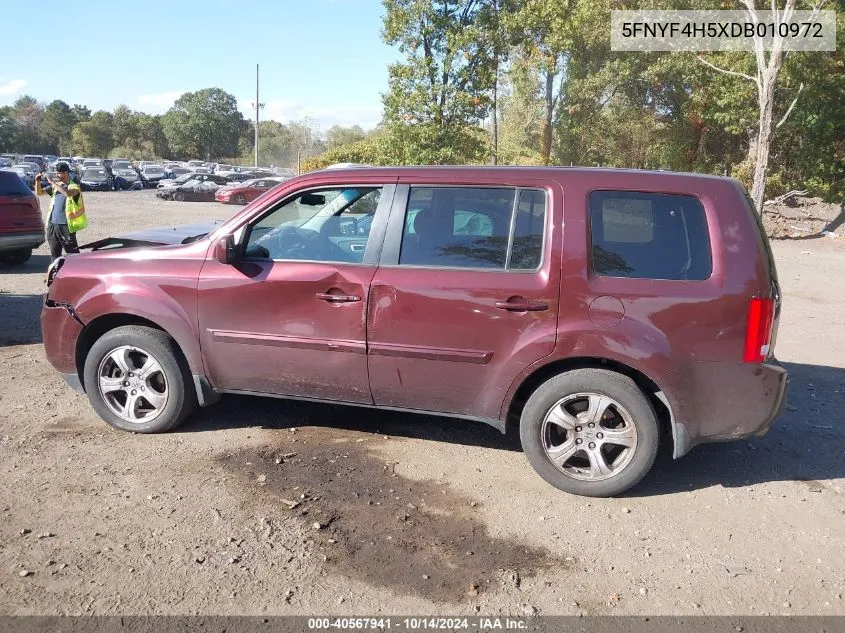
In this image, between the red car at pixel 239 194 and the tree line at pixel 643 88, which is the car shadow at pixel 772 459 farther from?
the red car at pixel 239 194

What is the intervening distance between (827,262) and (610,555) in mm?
15258

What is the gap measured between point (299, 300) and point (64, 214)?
7508mm

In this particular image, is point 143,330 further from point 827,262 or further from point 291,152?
point 291,152

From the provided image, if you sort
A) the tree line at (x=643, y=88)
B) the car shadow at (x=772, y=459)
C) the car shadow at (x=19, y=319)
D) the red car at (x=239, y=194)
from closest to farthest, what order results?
the car shadow at (x=772, y=459)
the car shadow at (x=19, y=319)
the tree line at (x=643, y=88)
the red car at (x=239, y=194)

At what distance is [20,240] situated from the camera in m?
11.5

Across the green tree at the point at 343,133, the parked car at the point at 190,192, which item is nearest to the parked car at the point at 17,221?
the parked car at the point at 190,192

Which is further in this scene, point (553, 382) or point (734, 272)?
point (553, 382)

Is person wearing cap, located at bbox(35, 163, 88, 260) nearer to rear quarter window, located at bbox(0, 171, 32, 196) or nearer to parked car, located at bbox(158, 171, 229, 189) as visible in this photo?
rear quarter window, located at bbox(0, 171, 32, 196)

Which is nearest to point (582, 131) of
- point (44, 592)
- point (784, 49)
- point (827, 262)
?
point (784, 49)

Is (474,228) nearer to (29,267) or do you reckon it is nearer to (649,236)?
(649,236)

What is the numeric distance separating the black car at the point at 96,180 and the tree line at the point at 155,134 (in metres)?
39.9

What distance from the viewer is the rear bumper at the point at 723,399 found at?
3801 mm

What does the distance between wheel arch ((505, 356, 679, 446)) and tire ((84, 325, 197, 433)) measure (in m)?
2.22

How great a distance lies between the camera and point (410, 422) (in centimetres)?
519
